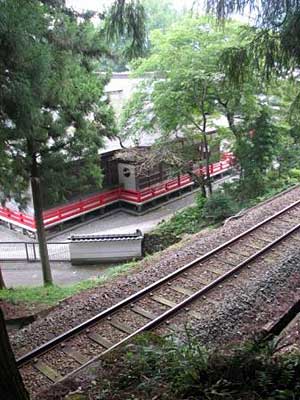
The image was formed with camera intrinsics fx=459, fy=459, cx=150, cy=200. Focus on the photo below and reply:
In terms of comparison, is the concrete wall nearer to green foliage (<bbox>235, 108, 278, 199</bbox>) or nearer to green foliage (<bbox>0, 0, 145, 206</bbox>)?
green foliage (<bbox>0, 0, 145, 206</bbox>)

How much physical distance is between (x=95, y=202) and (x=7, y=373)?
16.6m

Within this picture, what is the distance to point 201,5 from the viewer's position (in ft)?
17.2

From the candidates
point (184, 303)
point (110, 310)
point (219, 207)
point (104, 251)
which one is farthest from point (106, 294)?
point (219, 207)

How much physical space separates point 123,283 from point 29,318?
2.00 meters

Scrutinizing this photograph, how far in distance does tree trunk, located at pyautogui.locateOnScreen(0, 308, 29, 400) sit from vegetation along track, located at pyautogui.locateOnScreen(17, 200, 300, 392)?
297cm

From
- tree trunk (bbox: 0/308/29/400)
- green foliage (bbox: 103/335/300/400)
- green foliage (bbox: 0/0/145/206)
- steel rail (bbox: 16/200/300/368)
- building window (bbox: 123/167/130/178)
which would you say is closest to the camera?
tree trunk (bbox: 0/308/29/400)

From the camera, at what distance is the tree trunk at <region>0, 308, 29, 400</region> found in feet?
8.05

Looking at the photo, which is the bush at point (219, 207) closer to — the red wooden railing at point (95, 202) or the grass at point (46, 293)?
the red wooden railing at point (95, 202)

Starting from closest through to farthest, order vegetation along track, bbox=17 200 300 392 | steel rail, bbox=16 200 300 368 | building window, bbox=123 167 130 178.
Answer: vegetation along track, bbox=17 200 300 392 → steel rail, bbox=16 200 300 368 → building window, bbox=123 167 130 178

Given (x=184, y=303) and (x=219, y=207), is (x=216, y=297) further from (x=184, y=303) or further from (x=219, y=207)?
(x=219, y=207)

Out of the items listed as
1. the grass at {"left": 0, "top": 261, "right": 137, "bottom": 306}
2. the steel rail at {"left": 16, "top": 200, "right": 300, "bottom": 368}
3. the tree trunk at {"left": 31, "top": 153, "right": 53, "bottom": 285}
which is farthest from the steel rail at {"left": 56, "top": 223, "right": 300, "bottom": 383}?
the tree trunk at {"left": 31, "top": 153, "right": 53, "bottom": 285}

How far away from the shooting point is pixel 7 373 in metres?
2.47

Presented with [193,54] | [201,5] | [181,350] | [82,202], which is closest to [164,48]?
[193,54]

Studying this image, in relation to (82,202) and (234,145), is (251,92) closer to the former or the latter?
(234,145)
